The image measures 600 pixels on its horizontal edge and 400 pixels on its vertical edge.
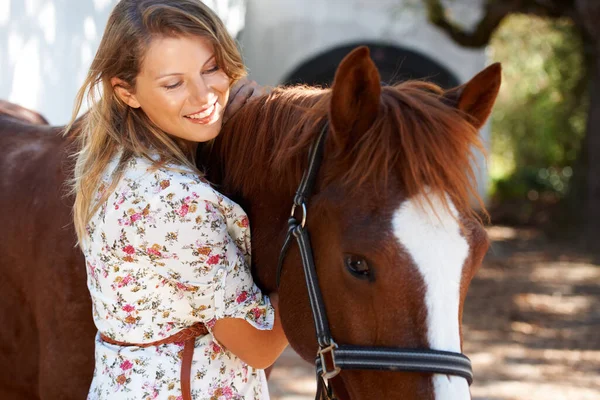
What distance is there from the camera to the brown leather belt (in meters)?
1.54

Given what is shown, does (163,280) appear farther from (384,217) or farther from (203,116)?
(384,217)

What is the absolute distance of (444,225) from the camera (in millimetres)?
1348

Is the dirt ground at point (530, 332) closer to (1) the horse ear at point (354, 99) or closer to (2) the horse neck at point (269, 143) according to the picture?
(2) the horse neck at point (269, 143)

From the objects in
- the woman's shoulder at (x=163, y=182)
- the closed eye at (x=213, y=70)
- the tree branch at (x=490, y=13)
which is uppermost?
the tree branch at (x=490, y=13)

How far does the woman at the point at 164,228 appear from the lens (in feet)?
4.97

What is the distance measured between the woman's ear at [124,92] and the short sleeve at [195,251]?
279mm

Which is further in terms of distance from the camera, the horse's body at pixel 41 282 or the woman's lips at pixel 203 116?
the horse's body at pixel 41 282

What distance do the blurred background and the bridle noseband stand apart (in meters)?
0.56

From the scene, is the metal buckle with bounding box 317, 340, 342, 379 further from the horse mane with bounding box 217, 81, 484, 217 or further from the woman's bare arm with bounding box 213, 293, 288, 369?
the horse mane with bounding box 217, 81, 484, 217

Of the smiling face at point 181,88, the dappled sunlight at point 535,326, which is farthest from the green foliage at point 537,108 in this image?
the smiling face at point 181,88

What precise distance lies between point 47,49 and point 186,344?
238 cm

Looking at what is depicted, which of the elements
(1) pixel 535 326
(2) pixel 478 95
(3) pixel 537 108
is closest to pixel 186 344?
(2) pixel 478 95

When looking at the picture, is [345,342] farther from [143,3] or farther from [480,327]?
[480,327]

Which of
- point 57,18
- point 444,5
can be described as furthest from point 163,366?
point 444,5
